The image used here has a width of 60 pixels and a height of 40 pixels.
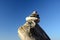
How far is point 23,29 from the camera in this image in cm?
930

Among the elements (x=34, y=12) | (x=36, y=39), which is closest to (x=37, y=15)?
(x=34, y=12)

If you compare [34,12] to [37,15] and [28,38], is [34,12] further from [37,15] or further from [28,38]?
[28,38]

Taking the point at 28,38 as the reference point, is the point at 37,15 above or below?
above

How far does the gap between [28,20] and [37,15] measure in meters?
0.29

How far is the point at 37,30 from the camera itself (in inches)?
364

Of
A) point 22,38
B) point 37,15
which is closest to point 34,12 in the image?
point 37,15

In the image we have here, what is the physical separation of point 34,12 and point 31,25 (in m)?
0.45

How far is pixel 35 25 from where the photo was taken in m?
9.29

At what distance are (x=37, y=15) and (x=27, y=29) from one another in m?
0.56

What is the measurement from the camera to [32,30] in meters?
9.24

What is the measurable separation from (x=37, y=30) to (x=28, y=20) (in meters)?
0.38

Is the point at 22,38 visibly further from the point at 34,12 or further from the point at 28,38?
the point at 34,12

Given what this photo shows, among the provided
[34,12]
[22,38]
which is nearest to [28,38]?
[22,38]

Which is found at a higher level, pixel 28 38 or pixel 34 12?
pixel 34 12
